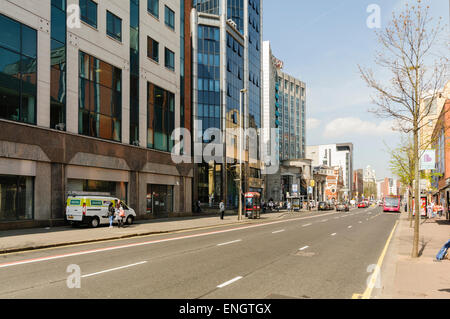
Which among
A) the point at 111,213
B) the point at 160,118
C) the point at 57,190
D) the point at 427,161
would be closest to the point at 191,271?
the point at 427,161

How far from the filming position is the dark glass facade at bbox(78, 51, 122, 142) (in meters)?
27.1

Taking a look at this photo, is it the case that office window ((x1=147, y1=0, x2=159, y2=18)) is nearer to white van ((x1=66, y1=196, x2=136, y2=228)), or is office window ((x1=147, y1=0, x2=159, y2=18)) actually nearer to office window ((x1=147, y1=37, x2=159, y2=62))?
office window ((x1=147, y1=37, x2=159, y2=62))

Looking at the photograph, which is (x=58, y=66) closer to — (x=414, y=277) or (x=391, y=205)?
(x=414, y=277)

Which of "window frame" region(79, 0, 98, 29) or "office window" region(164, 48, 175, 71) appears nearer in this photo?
"window frame" region(79, 0, 98, 29)

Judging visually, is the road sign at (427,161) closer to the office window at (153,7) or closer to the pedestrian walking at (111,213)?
the pedestrian walking at (111,213)

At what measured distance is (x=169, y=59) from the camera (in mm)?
38656

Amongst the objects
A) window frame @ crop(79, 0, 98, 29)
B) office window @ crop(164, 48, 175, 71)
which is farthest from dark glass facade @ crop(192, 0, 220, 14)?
window frame @ crop(79, 0, 98, 29)

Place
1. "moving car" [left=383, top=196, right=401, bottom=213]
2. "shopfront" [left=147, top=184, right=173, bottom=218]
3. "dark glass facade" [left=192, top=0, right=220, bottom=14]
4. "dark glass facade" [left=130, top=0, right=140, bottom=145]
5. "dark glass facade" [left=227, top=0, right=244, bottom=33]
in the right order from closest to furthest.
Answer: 1. "dark glass facade" [left=130, top=0, right=140, bottom=145]
2. "shopfront" [left=147, top=184, right=173, bottom=218]
3. "moving car" [left=383, top=196, right=401, bottom=213]
4. "dark glass facade" [left=227, top=0, right=244, bottom=33]
5. "dark glass facade" [left=192, top=0, right=220, bottom=14]

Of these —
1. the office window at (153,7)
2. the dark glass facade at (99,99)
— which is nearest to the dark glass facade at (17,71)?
the dark glass facade at (99,99)

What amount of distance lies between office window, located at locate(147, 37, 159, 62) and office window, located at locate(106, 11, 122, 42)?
4.11m

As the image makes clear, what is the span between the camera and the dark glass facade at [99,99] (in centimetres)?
2711

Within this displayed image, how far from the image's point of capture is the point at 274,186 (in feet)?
321

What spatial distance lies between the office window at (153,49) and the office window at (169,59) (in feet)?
5.54
